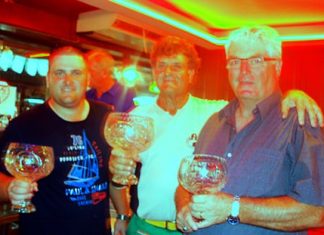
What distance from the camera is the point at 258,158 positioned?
4.67ft

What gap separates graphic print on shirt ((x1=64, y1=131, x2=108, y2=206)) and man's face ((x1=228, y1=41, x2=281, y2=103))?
848mm

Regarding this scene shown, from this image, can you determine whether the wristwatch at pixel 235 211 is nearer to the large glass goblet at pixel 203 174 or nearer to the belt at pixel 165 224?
the large glass goblet at pixel 203 174

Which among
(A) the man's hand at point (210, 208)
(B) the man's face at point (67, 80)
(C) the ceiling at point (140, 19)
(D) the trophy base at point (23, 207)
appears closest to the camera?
(A) the man's hand at point (210, 208)

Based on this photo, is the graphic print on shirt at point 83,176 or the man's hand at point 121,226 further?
the man's hand at point 121,226

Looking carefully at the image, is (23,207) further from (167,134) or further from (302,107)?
(302,107)

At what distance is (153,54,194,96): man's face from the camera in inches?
A: 82.0

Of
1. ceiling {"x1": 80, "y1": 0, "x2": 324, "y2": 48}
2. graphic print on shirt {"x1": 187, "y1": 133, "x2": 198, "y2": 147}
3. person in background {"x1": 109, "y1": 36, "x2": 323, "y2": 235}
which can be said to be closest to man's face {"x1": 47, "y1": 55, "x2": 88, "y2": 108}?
person in background {"x1": 109, "y1": 36, "x2": 323, "y2": 235}

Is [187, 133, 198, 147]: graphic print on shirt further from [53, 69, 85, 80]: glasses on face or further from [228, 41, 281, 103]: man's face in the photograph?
[53, 69, 85, 80]: glasses on face

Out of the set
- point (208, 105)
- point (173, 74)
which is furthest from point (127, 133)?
point (208, 105)

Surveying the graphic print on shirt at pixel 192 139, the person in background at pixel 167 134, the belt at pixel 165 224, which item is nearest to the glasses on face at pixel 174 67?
the person in background at pixel 167 134

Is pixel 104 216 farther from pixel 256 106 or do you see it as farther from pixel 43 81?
pixel 43 81

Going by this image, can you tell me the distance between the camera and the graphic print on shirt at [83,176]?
1.95 meters

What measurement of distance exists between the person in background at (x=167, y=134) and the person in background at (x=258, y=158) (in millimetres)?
300

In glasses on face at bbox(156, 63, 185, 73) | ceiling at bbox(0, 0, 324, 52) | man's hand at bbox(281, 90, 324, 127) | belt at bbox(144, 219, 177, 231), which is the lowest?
belt at bbox(144, 219, 177, 231)
